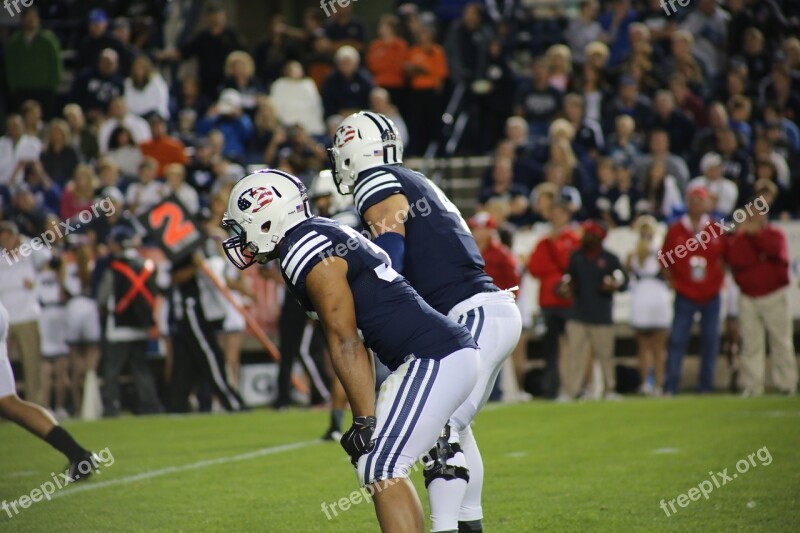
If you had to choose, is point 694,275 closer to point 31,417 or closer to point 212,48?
point 31,417

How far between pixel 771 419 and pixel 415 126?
8.40 meters

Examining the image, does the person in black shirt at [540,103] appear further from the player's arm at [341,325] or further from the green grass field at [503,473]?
the player's arm at [341,325]

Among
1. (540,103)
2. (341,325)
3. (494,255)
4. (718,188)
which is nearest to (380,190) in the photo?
(341,325)

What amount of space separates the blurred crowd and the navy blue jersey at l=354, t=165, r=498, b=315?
8318mm

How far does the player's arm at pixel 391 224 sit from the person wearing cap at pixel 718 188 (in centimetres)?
945

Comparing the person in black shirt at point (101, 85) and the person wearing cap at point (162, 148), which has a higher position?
the person in black shirt at point (101, 85)

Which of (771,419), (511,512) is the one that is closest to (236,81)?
(771,419)

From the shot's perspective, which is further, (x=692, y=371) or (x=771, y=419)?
(x=692, y=371)

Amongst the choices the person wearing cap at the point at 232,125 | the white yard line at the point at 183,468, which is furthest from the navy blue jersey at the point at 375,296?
the person wearing cap at the point at 232,125

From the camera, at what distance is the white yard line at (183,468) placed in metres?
7.84

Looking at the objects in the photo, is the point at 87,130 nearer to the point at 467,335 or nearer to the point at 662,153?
the point at 662,153

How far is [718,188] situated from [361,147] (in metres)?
9.62

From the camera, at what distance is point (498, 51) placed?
17.3 metres

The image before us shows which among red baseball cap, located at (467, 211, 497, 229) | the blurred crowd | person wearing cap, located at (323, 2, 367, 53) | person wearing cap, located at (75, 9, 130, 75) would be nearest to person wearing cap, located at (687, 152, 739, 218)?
the blurred crowd
